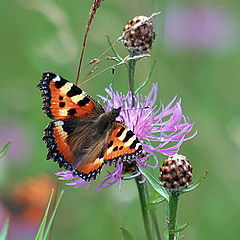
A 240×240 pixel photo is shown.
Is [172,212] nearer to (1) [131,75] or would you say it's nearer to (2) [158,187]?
(2) [158,187]

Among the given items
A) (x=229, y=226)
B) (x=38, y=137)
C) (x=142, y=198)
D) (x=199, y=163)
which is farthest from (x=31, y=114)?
(x=142, y=198)

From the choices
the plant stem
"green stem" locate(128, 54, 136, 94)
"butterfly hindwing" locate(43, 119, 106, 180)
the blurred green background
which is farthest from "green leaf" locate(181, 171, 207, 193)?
the blurred green background

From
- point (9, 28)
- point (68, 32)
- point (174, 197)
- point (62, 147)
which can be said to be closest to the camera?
point (174, 197)

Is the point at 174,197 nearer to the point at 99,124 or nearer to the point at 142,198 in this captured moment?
the point at 142,198

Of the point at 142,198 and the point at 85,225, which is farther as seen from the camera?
the point at 85,225

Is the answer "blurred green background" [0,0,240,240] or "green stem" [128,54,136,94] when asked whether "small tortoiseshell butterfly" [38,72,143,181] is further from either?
"blurred green background" [0,0,240,240]

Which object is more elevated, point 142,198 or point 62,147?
point 62,147

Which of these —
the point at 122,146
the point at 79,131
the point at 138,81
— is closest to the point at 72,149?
the point at 79,131
